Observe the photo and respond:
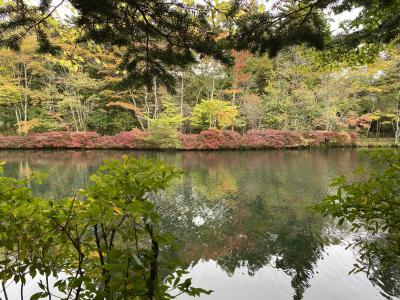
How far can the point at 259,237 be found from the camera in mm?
5086

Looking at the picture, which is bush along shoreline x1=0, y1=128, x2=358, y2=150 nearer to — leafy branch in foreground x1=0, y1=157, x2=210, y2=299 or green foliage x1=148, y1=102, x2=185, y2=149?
green foliage x1=148, y1=102, x2=185, y2=149

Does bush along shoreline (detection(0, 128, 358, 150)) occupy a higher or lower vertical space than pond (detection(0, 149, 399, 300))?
higher

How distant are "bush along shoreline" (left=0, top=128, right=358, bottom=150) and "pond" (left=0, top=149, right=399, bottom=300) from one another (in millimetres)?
8466

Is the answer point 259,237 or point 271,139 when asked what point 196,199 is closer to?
point 259,237

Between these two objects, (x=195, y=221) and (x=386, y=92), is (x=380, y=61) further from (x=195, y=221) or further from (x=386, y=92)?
(x=195, y=221)

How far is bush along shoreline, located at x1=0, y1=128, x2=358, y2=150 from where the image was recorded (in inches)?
739

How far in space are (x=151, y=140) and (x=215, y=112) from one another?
14.7 ft

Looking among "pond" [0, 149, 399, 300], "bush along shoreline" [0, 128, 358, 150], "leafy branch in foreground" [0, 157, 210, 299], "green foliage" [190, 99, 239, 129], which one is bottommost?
"pond" [0, 149, 399, 300]

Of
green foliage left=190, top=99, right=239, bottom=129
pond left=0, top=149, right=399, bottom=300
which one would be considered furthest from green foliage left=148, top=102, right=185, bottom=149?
pond left=0, top=149, right=399, bottom=300

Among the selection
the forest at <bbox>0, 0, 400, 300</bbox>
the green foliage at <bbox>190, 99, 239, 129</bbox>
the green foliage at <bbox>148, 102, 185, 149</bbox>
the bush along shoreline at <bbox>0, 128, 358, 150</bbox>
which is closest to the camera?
the forest at <bbox>0, 0, 400, 300</bbox>

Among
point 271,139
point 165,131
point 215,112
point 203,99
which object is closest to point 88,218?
point 165,131

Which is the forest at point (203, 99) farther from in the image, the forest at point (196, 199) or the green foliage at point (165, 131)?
the forest at point (196, 199)

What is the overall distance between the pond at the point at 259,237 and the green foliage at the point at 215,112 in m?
9.41

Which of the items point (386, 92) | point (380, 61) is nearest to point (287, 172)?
point (380, 61)
